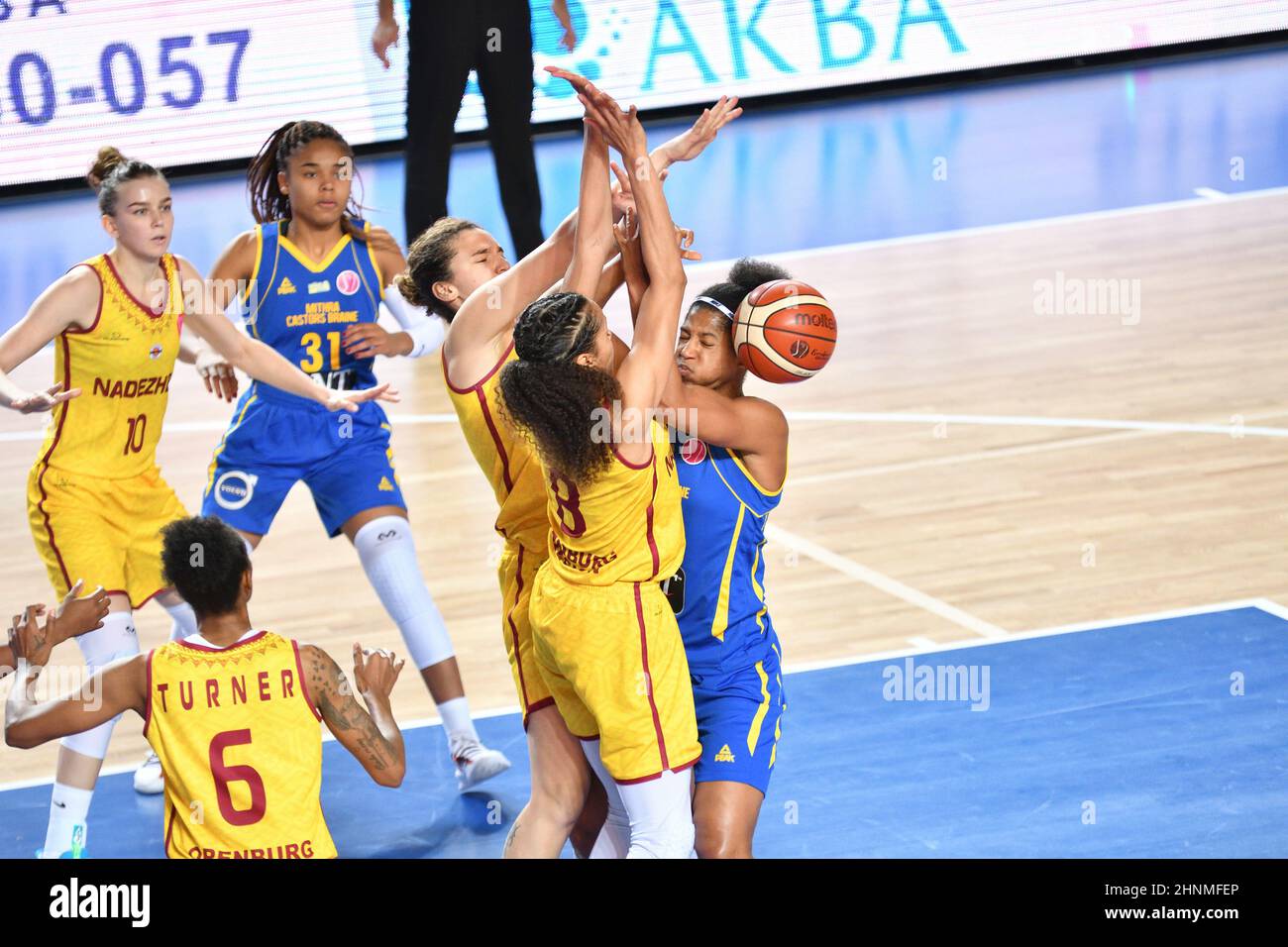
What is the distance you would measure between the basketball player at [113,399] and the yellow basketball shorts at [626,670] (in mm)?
1762

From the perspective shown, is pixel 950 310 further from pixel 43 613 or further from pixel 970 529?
pixel 43 613

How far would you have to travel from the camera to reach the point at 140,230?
5188mm

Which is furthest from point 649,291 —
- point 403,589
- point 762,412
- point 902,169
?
point 902,169

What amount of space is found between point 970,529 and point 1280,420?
6.50 ft

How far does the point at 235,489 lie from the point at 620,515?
2.46m

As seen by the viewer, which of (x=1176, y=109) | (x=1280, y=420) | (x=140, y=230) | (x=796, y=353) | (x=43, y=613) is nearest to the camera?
(x=43, y=613)

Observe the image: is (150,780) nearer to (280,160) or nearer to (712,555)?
(280,160)

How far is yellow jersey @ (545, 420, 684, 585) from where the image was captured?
12.5 ft

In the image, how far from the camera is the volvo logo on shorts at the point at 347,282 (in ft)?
19.7

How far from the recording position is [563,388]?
375 centimetres

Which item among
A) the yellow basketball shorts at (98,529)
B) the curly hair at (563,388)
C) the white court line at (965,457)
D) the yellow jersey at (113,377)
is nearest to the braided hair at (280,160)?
the yellow jersey at (113,377)

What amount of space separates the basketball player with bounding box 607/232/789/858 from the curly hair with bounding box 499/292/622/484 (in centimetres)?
26

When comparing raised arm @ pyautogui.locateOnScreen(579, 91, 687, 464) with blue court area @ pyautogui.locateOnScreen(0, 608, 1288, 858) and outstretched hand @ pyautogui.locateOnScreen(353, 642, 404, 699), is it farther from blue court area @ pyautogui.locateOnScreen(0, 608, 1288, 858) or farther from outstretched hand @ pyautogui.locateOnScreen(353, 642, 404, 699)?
blue court area @ pyautogui.locateOnScreen(0, 608, 1288, 858)
